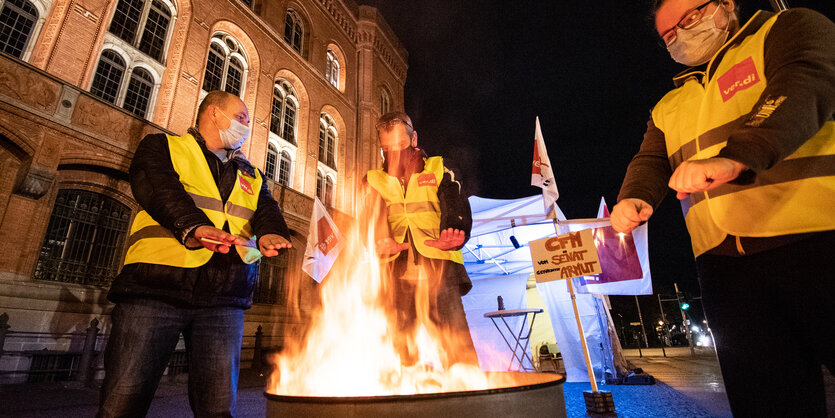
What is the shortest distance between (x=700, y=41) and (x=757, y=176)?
87 cm

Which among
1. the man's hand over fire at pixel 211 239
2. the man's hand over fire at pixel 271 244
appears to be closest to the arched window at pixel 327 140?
the man's hand over fire at pixel 271 244

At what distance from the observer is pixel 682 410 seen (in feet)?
13.7

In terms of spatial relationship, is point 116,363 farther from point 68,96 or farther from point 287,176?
point 287,176

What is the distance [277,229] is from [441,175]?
1.24 m

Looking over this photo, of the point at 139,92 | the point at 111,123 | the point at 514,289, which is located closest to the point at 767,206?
the point at 514,289

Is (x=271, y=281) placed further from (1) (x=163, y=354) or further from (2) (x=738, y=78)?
(2) (x=738, y=78)

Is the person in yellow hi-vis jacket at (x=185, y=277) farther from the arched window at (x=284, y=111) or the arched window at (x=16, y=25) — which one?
the arched window at (x=284, y=111)

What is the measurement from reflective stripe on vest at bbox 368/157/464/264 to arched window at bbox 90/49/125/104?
11.6 metres

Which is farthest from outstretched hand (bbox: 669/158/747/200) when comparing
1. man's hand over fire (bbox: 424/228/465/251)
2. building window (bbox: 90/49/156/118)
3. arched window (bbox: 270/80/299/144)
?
arched window (bbox: 270/80/299/144)

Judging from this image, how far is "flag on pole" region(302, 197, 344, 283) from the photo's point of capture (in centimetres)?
1115

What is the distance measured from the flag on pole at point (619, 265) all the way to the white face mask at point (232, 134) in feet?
23.1

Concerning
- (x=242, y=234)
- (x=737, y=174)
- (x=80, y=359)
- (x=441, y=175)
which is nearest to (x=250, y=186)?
(x=242, y=234)

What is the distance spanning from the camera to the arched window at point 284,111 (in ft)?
52.5

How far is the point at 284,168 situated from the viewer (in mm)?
16062
